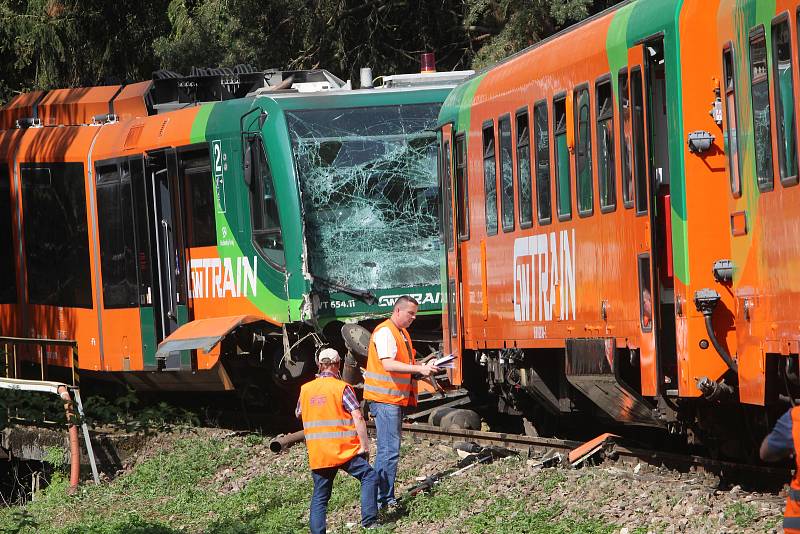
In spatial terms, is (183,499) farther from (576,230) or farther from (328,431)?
(576,230)

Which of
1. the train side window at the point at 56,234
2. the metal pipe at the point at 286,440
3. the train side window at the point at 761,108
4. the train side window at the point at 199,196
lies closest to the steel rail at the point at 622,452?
the metal pipe at the point at 286,440

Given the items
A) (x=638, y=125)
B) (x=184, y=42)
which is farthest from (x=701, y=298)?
(x=184, y=42)

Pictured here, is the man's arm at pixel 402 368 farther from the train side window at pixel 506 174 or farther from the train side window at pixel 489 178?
the train side window at pixel 489 178

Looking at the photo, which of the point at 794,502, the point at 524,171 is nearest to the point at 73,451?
the point at 524,171

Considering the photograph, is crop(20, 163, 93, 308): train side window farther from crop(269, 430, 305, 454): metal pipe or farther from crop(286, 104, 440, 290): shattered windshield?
crop(269, 430, 305, 454): metal pipe

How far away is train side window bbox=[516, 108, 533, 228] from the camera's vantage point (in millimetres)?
12820

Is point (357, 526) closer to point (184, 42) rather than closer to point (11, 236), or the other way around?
point (11, 236)

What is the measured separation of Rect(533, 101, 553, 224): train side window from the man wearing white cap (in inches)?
108

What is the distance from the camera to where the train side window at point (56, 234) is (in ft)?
61.5

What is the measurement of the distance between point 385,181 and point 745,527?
8007 mm

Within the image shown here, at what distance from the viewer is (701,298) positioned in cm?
953

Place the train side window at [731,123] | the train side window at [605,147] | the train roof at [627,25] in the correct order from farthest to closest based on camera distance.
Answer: the train side window at [605,147] → the train roof at [627,25] → the train side window at [731,123]

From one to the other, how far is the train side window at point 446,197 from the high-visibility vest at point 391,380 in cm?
391

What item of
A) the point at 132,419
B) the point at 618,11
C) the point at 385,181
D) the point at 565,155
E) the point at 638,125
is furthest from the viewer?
the point at 132,419
